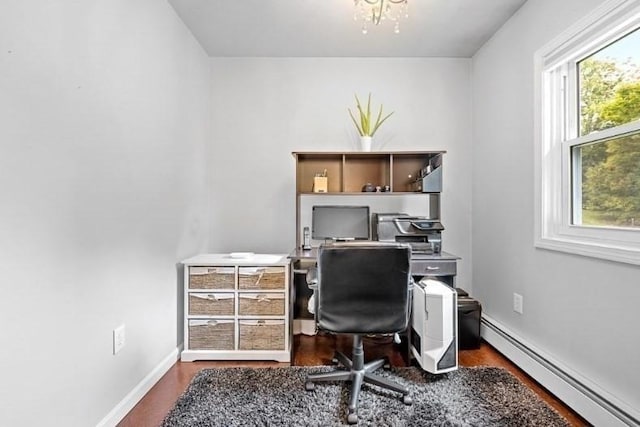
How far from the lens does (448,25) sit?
2.75m

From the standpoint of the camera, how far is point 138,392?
204 cm

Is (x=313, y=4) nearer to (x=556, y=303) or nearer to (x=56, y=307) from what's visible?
(x=56, y=307)

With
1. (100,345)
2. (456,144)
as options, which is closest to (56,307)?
(100,345)

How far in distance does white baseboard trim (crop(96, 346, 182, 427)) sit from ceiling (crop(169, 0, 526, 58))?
8.06ft

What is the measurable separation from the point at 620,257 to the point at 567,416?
0.89 metres

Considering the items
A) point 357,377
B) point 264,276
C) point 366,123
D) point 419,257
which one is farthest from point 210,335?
point 366,123

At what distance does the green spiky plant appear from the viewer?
3166mm

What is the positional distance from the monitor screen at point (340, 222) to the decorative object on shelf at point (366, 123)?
0.57 meters

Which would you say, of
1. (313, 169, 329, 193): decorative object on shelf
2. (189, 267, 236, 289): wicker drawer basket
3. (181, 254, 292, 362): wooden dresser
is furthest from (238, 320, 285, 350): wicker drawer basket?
(313, 169, 329, 193): decorative object on shelf

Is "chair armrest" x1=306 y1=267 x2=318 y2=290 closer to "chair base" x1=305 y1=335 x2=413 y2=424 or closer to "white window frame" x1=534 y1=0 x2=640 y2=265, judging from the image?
"chair base" x1=305 y1=335 x2=413 y2=424

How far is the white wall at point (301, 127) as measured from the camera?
11.0ft

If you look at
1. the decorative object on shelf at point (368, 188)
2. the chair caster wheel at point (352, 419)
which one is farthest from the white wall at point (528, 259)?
the chair caster wheel at point (352, 419)

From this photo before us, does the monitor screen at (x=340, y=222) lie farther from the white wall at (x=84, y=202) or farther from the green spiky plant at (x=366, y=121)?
the white wall at (x=84, y=202)

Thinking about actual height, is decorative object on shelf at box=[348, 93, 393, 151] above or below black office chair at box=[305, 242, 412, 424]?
above
